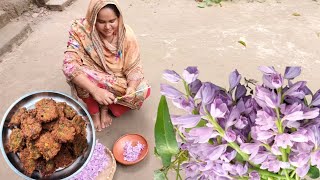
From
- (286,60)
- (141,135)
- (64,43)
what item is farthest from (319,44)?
(64,43)

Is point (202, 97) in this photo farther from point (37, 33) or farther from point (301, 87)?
point (37, 33)

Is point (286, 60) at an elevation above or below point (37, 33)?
below

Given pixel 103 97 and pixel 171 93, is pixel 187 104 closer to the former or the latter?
pixel 171 93

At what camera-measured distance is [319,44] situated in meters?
3.43

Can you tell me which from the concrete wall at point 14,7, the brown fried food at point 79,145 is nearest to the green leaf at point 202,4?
the concrete wall at point 14,7

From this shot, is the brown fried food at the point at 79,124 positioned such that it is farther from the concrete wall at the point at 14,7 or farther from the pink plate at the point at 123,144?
the concrete wall at the point at 14,7

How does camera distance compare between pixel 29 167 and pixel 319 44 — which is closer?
pixel 29 167

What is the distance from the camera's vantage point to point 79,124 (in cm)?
154

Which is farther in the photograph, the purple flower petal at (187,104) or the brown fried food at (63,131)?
the brown fried food at (63,131)

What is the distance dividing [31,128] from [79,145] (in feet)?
0.80

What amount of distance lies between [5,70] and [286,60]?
2.56 metres

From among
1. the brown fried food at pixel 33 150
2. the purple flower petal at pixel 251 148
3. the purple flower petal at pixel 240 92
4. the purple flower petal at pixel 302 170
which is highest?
the purple flower petal at pixel 240 92

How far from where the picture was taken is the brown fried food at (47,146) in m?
1.38

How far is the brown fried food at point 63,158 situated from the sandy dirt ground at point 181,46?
24.8 inches
